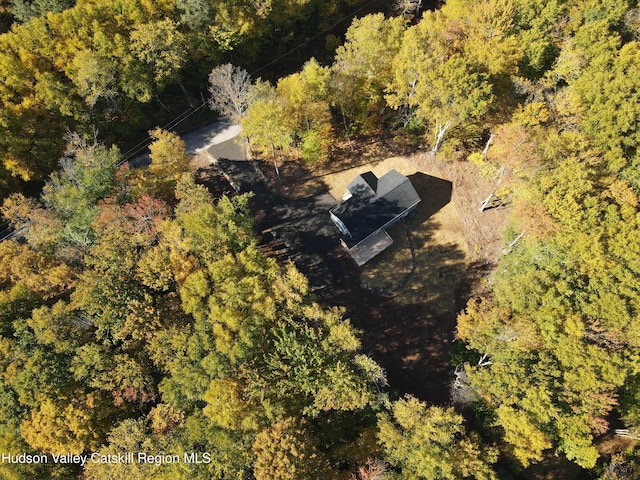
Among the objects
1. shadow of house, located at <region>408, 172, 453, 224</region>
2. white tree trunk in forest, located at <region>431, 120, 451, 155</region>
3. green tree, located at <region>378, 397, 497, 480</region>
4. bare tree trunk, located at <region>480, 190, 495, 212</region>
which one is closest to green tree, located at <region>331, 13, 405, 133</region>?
white tree trunk in forest, located at <region>431, 120, 451, 155</region>

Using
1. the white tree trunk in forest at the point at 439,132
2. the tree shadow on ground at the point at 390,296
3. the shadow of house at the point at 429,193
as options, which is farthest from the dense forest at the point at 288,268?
the shadow of house at the point at 429,193

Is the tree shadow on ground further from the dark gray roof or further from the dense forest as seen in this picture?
the dark gray roof

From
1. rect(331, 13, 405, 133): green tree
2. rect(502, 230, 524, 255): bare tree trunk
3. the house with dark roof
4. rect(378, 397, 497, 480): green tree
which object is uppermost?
rect(331, 13, 405, 133): green tree

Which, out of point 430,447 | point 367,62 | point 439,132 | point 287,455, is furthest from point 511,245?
point 287,455

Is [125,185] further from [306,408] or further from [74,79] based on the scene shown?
[306,408]

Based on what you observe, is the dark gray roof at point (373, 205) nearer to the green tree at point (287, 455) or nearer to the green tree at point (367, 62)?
the green tree at point (367, 62)

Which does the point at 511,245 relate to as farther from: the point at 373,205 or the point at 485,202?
the point at 373,205

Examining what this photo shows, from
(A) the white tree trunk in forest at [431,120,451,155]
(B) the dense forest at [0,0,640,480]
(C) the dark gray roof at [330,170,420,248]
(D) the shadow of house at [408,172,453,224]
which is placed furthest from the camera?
A: (D) the shadow of house at [408,172,453,224]
